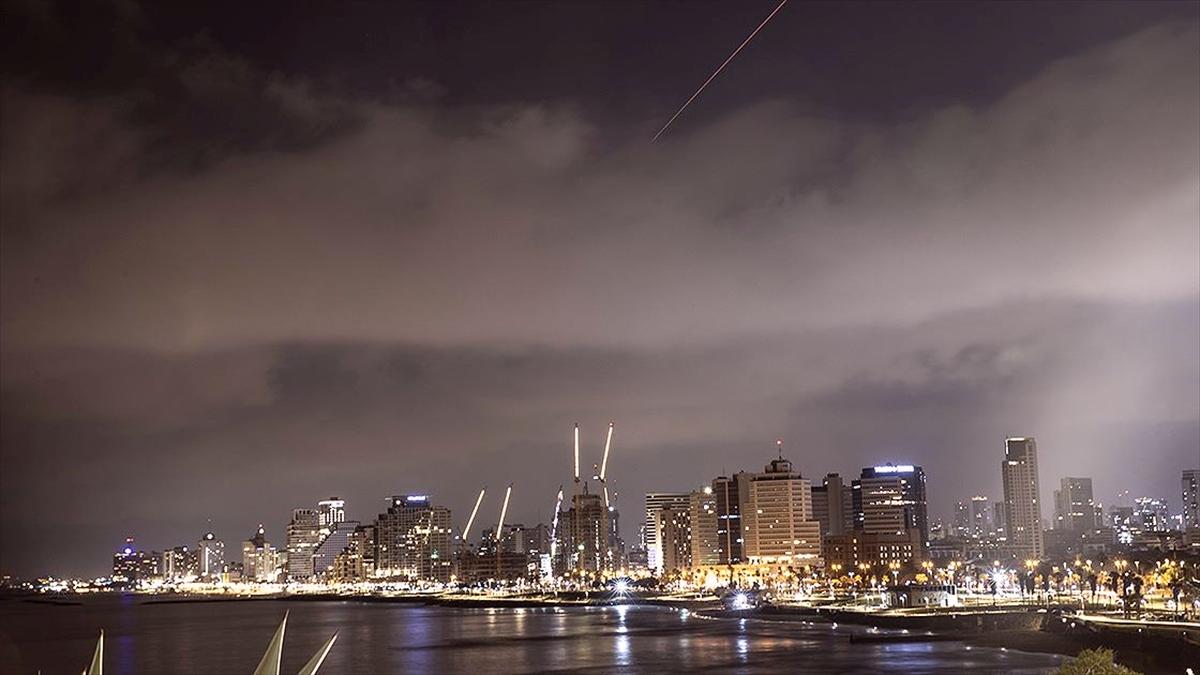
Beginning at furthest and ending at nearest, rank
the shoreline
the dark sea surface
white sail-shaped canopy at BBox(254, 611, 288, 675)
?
the dark sea surface < the shoreline < white sail-shaped canopy at BBox(254, 611, 288, 675)

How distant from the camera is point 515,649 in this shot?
8388 centimetres

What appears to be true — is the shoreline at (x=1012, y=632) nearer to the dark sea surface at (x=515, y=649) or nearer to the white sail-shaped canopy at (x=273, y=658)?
the dark sea surface at (x=515, y=649)

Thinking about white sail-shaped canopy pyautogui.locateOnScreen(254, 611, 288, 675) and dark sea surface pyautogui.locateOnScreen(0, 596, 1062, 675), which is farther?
dark sea surface pyautogui.locateOnScreen(0, 596, 1062, 675)

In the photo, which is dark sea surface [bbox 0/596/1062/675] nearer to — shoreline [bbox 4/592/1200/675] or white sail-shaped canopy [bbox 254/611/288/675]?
shoreline [bbox 4/592/1200/675]

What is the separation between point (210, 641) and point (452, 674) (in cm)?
4585

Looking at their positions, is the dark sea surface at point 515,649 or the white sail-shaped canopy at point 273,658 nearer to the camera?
the white sail-shaped canopy at point 273,658

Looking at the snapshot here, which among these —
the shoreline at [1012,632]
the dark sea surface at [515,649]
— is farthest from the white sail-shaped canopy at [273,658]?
the dark sea surface at [515,649]

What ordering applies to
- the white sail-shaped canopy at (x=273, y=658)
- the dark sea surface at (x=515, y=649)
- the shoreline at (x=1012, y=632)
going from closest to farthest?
the white sail-shaped canopy at (x=273, y=658)
the shoreline at (x=1012, y=632)
the dark sea surface at (x=515, y=649)

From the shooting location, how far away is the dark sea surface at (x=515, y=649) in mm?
64812

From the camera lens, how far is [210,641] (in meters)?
102

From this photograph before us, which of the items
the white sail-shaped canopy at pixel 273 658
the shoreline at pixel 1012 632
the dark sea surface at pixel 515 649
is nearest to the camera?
the white sail-shaped canopy at pixel 273 658

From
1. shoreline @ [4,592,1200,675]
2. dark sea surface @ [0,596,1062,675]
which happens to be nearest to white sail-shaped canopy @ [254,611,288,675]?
shoreline @ [4,592,1200,675]

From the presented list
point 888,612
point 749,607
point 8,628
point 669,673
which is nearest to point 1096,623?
point 669,673

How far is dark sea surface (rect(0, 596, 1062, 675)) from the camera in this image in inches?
2552
